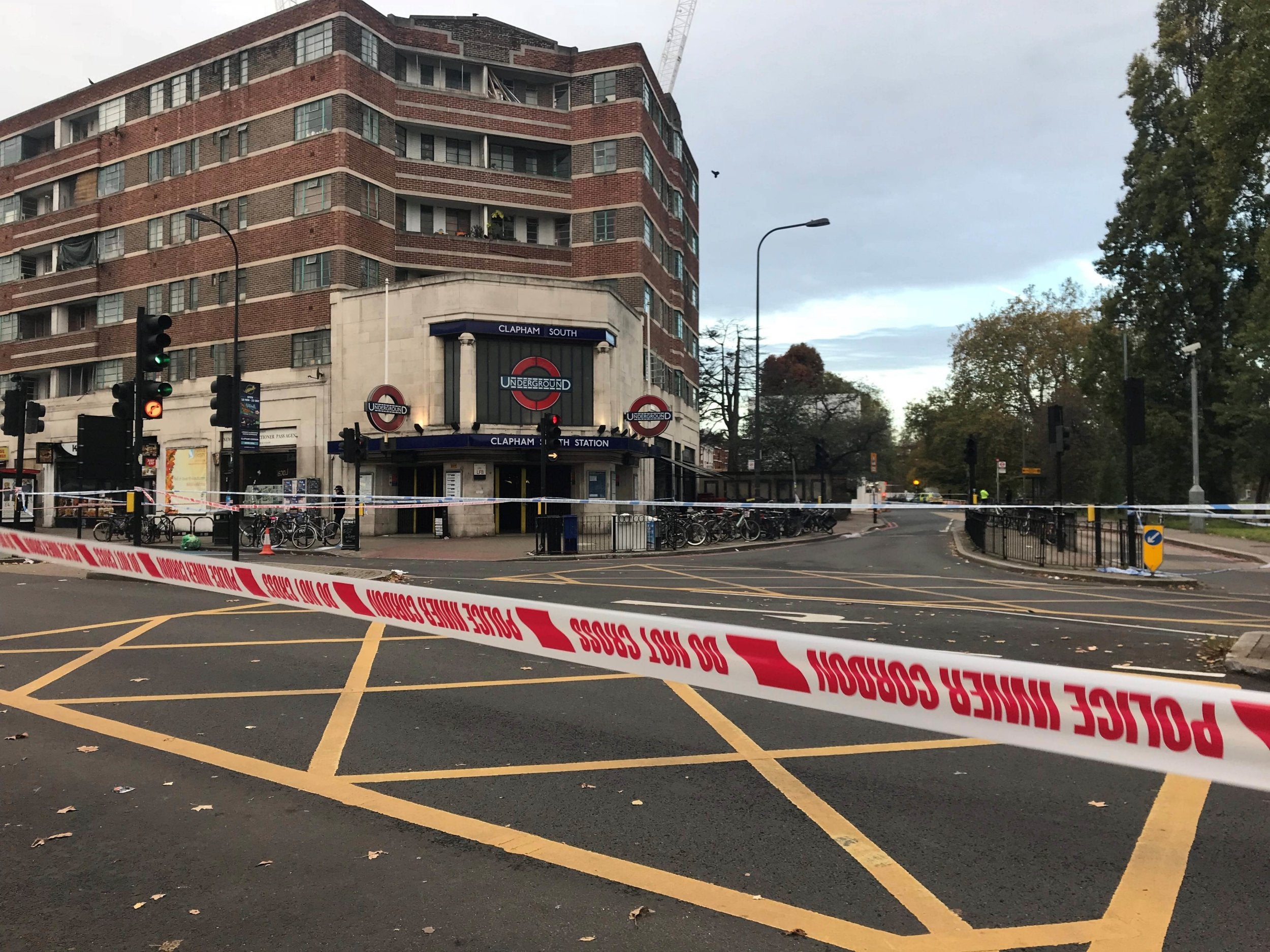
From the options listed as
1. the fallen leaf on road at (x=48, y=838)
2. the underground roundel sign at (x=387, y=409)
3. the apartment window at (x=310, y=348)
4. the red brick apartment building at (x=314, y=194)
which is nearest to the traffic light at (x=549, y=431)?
the red brick apartment building at (x=314, y=194)

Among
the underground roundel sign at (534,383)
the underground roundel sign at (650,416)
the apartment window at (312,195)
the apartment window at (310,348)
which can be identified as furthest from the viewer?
the apartment window at (312,195)

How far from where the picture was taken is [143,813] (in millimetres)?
4000

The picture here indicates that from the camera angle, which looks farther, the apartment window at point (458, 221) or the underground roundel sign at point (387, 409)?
the apartment window at point (458, 221)

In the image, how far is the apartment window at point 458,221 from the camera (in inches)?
1497

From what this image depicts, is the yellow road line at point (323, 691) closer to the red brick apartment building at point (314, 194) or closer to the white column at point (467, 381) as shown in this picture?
the white column at point (467, 381)

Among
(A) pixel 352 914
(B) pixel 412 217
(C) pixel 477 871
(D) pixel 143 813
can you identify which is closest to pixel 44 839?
(D) pixel 143 813

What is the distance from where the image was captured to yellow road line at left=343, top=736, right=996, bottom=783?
4.50 m

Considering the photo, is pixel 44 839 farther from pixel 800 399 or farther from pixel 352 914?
pixel 800 399

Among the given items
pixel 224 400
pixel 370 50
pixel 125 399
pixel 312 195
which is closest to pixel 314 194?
pixel 312 195

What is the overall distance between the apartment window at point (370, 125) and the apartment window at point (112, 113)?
15.3 metres

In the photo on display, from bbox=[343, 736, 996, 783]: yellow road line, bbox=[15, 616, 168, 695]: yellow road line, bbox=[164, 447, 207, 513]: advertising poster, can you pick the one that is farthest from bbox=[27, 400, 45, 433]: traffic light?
bbox=[343, 736, 996, 783]: yellow road line

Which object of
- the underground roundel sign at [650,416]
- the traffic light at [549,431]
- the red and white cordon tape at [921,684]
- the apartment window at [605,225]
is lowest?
the red and white cordon tape at [921,684]

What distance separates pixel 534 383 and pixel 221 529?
11.7 m

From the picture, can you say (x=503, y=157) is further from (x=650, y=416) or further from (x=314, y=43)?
(x=650, y=416)
